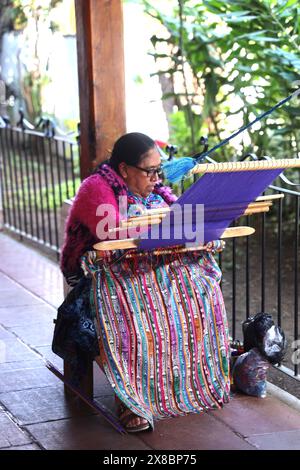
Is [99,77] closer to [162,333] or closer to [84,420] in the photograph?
[162,333]

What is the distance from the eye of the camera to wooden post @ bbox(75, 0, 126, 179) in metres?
3.90

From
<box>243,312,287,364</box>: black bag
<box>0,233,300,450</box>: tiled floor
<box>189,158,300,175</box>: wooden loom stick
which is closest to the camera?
<box>189,158,300,175</box>: wooden loom stick

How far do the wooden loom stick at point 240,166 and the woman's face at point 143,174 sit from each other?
17.0 inches

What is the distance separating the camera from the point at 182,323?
3660mm

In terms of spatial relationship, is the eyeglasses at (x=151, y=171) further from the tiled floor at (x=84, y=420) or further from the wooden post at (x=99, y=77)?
the tiled floor at (x=84, y=420)

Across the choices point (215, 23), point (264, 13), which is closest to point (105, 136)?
point (264, 13)

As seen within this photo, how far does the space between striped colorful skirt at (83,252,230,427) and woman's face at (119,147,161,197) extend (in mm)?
303

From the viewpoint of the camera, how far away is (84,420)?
12.0 ft

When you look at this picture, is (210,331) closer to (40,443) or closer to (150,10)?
(40,443)

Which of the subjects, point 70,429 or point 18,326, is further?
point 18,326

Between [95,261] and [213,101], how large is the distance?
3424 millimetres

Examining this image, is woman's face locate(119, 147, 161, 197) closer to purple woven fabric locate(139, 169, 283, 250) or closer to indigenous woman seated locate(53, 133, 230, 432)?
indigenous woman seated locate(53, 133, 230, 432)

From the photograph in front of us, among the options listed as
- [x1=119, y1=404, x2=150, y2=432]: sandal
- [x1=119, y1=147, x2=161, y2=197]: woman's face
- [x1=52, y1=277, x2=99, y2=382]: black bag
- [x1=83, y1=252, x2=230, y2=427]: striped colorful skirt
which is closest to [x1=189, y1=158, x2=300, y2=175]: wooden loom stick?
[x1=119, y1=147, x2=161, y2=197]: woman's face

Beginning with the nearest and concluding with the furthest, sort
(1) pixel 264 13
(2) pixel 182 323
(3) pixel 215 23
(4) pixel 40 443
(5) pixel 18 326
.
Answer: (4) pixel 40 443, (2) pixel 182 323, (5) pixel 18 326, (1) pixel 264 13, (3) pixel 215 23
